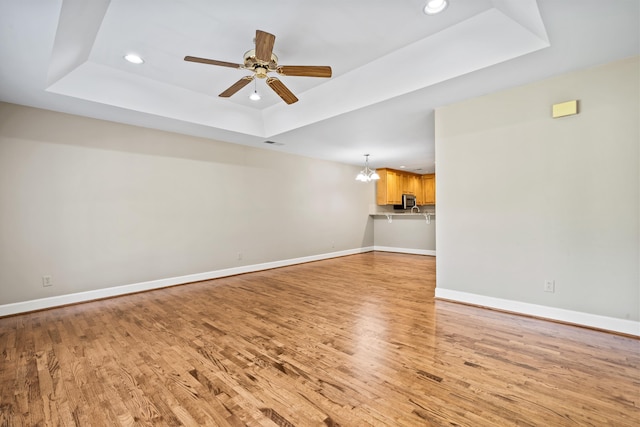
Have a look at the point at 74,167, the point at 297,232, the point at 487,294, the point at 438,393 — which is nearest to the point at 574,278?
the point at 487,294

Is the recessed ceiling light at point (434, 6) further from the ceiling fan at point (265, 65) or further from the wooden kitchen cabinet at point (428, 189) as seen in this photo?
the wooden kitchen cabinet at point (428, 189)

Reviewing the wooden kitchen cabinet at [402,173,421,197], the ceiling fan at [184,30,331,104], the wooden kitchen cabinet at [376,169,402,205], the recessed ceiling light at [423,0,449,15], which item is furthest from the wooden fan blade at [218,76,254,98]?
the wooden kitchen cabinet at [402,173,421,197]

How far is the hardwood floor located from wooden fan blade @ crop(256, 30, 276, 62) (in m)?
2.37

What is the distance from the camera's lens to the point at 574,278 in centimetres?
267

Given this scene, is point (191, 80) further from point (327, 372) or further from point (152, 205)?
point (327, 372)

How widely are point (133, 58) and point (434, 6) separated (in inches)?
118

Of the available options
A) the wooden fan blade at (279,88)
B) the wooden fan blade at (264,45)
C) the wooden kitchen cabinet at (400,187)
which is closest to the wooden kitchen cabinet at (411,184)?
the wooden kitchen cabinet at (400,187)

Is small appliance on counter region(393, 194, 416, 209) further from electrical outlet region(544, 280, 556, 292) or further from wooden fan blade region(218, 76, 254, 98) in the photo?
wooden fan blade region(218, 76, 254, 98)

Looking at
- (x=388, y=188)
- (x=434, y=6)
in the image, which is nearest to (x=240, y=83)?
(x=434, y=6)

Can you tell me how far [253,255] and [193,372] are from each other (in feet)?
11.6

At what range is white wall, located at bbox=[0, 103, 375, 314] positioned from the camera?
129 inches

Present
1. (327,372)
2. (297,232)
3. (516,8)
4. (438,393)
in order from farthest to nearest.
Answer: (297,232) < (516,8) < (327,372) < (438,393)

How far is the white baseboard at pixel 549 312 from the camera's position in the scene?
2454 mm

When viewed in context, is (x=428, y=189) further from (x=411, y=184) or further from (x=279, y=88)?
(x=279, y=88)
